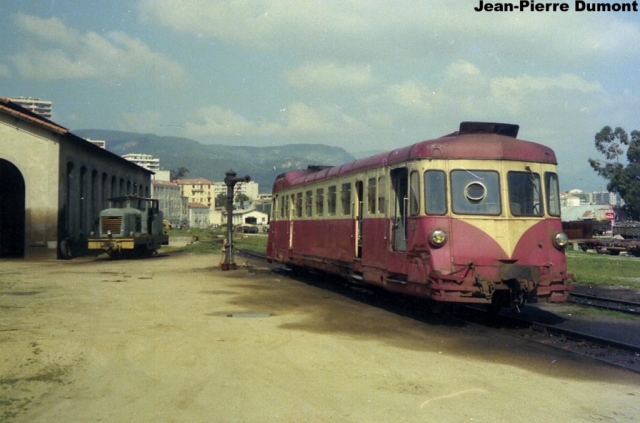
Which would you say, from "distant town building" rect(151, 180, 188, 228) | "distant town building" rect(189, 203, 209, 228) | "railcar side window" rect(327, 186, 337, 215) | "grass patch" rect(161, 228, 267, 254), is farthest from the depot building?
"distant town building" rect(189, 203, 209, 228)

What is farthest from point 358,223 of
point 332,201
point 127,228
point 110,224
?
point 110,224

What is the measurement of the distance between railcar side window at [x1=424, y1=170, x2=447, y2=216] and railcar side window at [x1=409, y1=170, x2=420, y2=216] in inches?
5.9

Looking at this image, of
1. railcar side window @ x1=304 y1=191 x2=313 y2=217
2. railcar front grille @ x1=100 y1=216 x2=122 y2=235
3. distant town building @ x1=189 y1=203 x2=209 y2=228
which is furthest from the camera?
distant town building @ x1=189 y1=203 x2=209 y2=228

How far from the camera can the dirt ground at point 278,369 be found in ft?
20.2

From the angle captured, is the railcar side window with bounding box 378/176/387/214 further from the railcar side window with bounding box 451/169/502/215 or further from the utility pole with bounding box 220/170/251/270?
the utility pole with bounding box 220/170/251/270

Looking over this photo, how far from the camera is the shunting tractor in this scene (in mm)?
29422

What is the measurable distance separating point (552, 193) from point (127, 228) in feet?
76.0

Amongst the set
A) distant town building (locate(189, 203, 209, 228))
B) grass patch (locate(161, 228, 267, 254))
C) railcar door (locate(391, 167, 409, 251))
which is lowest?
grass patch (locate(161, 228, 267, 254))

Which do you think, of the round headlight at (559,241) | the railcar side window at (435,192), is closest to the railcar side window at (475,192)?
the railcar side window at (435,192)

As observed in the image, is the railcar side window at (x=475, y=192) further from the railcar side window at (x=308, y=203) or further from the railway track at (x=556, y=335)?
the railcar side window at (x=308, y=203)

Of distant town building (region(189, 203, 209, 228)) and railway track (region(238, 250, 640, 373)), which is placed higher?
distant town building (region(189, 203, 209, 228))

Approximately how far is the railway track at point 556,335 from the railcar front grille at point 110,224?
18.9m

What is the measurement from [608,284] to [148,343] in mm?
15126

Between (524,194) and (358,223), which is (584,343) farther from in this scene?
(358,223)
